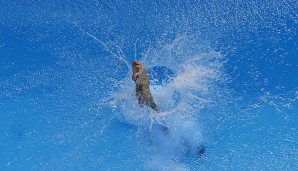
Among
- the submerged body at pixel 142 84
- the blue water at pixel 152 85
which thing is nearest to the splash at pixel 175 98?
the blue water at pixel 152 85

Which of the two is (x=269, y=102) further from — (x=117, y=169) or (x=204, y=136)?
(x=117, y=169)

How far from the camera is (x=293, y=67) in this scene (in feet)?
15.5

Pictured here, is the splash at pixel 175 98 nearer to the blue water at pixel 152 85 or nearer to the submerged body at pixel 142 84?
the blue water at pixel 152 85

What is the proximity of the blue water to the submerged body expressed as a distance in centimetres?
17

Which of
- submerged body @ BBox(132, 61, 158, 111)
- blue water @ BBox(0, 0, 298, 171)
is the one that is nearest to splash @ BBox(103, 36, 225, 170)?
blue water @ BBox(0, 0, 298, 171)

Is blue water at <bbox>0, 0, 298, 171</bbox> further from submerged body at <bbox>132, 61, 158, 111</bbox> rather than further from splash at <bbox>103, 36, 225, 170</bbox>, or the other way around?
submerged body at <bbox>132, 61, 158, 111</bbox>

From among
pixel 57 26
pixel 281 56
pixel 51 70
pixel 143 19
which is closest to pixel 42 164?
pixel 51 70

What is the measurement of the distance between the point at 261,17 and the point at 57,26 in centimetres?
224

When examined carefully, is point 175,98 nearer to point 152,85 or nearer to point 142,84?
point 152,85

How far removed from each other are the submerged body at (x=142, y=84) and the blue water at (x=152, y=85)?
17 centimetres

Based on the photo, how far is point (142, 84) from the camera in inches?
157

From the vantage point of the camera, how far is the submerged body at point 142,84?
12.2ft

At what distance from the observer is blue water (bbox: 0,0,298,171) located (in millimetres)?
4387

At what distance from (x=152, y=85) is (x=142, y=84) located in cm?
65
